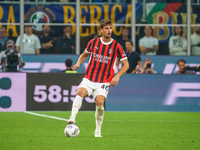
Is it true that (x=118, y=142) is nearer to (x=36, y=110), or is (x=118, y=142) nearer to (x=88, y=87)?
(x=88, y=87)

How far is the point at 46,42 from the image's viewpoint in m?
19.6

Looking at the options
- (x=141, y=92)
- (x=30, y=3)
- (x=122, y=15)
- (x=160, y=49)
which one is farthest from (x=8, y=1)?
(x=141, y=92)

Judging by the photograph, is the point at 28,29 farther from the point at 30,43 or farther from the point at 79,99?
the point at 79,99

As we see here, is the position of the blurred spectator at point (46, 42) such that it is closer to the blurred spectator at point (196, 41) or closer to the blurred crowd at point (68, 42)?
the blurred crowd at point (68, 42)

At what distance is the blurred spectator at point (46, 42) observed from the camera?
64.3 ft

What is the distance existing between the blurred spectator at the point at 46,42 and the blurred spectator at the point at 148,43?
11.0 ft

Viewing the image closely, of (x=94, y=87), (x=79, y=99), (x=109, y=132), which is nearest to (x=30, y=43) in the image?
(x=109, y=132)

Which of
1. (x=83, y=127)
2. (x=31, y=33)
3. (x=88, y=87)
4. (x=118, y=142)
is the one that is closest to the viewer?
(x=118, y=142)

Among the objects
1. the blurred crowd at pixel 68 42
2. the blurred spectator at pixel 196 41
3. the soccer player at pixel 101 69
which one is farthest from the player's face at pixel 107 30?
the blurred spectator at pixel 196 41

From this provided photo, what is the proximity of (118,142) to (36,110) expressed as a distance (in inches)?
282

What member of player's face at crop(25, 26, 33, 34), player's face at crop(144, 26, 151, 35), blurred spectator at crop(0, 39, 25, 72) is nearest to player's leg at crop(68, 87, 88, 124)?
blurred spectator at crop(0, 39, 25, 72)

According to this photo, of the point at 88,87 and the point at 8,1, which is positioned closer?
the point at 88,87

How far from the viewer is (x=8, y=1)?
19656 mm

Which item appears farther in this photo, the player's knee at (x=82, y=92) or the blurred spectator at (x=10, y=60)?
the blurred spectator at (x=10, y=60)
